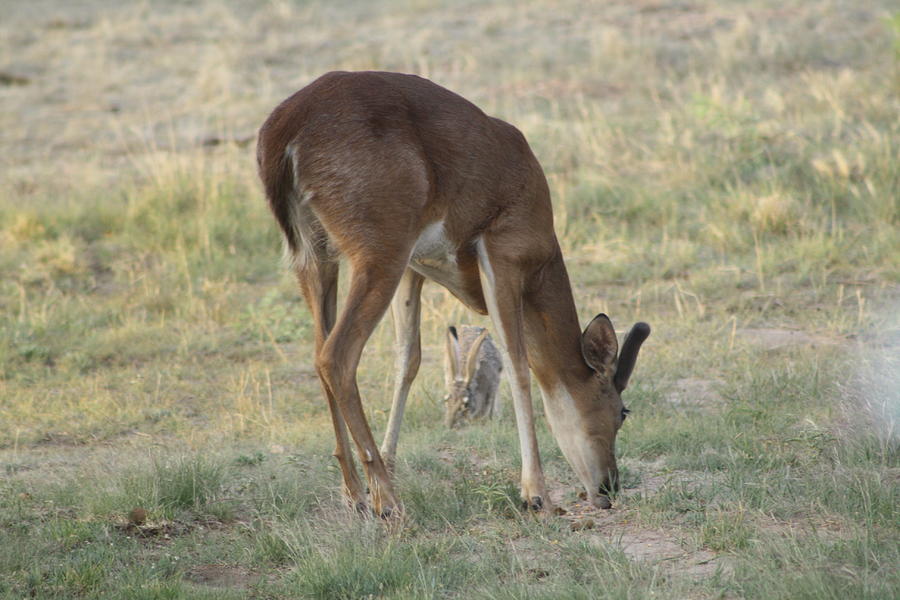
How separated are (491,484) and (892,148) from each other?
7.89 metres

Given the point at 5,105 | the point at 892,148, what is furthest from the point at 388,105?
the point at 5,105

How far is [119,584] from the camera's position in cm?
475

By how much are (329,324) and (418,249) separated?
2.00 ft

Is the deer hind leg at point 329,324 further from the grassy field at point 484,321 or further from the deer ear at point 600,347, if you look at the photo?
the deer ear at point 600,347

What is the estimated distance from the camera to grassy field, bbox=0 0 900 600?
16.6ft

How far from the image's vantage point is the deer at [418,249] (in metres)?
5.47

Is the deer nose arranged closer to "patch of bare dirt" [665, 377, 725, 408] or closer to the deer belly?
the deer belly

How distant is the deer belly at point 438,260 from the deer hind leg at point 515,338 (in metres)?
0.19

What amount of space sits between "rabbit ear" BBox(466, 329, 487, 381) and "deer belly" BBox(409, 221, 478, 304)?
125 cm

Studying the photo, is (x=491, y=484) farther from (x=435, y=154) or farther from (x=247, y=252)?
(x=247, y=252)

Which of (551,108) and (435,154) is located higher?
(435,154)

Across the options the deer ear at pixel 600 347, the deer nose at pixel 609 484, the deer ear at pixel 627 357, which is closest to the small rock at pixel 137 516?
the deer nose at pixel 609 484

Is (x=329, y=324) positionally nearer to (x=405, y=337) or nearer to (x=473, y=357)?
(x=405, y=337)

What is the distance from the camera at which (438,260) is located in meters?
6.01
